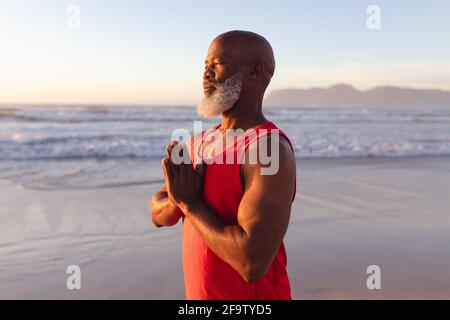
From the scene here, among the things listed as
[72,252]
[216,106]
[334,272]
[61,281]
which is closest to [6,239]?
[72,252]

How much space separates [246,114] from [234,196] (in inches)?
13.4

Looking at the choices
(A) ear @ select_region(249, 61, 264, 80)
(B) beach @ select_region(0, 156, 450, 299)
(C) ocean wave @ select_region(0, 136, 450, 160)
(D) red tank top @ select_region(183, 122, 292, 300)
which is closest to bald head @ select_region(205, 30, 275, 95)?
(A) ear @ select_region(249, 61, 264, 80)

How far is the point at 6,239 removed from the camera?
531 cm

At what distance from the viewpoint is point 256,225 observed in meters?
1.40

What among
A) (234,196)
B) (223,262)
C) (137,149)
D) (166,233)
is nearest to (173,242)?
(166,233)

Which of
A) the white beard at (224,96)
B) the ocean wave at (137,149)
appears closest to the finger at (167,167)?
the white beard at (224,96)

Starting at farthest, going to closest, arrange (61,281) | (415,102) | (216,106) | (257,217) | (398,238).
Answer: (415,102)
(398,238)
(61,281)
(216,106)
(257,217)

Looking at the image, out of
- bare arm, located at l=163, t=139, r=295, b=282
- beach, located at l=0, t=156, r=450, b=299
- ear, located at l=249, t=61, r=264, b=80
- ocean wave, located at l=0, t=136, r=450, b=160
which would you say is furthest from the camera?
ocean wave, located at l=0, t=136, r=450, b=160

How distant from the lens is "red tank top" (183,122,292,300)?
5.02ft

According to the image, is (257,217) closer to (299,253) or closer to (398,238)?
(299,253)

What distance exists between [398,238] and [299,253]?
53.5 inches

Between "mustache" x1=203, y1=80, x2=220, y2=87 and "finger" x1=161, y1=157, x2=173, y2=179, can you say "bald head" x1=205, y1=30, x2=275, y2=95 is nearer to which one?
"mustache" x1=203, y1=80, x2=220, y2=87

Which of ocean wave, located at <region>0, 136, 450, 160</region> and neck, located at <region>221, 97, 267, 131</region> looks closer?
neck, located at <region>221, 97, 267, 131</region>

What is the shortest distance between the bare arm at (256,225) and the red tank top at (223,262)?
62 mm
